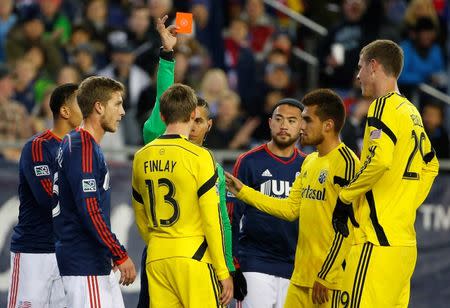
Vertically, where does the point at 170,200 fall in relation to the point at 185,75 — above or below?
below

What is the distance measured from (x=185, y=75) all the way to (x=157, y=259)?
7320 millimetres

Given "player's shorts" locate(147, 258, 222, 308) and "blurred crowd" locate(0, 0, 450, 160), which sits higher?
"blurred crowd" locate(0, 0, 450, 160)

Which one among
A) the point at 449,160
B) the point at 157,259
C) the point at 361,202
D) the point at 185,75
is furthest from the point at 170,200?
the point at 185,75

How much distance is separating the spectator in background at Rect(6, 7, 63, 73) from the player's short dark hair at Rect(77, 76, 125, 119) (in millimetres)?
7765

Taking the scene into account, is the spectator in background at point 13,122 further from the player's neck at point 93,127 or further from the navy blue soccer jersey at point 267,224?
the player's neck at point 93,127

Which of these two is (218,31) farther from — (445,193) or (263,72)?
(445,193)

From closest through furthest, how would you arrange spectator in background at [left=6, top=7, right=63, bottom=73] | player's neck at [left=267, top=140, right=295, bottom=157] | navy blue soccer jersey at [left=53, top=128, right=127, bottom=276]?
navy blue soccer jersey at [left=53, top=128, right=127, bottom=276]
player's neck at [left=267, top=140, right=295, bottom=157]
spectator in background at [left=6, top=7, right=63, bottom=73]

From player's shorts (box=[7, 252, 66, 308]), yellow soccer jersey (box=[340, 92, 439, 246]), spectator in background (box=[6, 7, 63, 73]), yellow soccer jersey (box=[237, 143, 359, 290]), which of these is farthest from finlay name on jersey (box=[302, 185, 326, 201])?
spectator in background (box=[6, 7, 63, 73])

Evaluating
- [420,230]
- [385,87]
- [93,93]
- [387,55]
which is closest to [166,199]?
[93,93]

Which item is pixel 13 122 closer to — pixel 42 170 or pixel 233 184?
pixel 42 170

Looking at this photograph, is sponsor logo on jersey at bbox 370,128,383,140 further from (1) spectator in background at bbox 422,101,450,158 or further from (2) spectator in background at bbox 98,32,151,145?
(2) spectator in background at bbox 98,32,151,145

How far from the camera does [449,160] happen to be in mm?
13031

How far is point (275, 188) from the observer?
9531 millimetres

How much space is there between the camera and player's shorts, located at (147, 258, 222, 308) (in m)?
7.81
